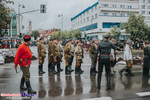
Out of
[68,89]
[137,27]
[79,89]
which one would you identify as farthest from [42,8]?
[137,27]

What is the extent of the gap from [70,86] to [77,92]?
79cm

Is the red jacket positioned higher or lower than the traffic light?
lower

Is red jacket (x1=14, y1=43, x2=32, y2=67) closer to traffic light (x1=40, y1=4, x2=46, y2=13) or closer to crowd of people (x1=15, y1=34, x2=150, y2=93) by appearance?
crowd of people (x1=15, y1=34, x2=150, y2=93)

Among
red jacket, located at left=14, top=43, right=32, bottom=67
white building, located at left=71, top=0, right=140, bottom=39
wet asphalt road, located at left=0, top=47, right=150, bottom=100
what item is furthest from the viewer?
white building, located at left=71, top=0, right=140, bottom=39

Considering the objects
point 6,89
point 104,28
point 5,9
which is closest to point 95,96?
point 6,89

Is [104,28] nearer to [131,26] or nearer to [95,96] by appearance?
[131,26]

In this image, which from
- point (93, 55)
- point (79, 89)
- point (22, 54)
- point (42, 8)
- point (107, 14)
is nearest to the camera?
point (22, 54)

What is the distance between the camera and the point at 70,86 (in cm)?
610

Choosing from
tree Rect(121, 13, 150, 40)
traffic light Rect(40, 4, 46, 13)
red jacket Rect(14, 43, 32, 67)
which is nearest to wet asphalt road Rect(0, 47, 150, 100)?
red jacket Rect(14, 43, 32, 67)

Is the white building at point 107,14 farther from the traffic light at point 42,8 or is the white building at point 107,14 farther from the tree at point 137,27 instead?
the traffic light at point 42,8

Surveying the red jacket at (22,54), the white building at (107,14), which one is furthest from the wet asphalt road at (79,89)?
the white building at (107,14)

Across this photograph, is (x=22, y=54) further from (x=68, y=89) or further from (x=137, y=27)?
(x=137, y=27)

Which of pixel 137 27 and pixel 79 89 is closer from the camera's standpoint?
pixel 79 89

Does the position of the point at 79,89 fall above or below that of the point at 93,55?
below
